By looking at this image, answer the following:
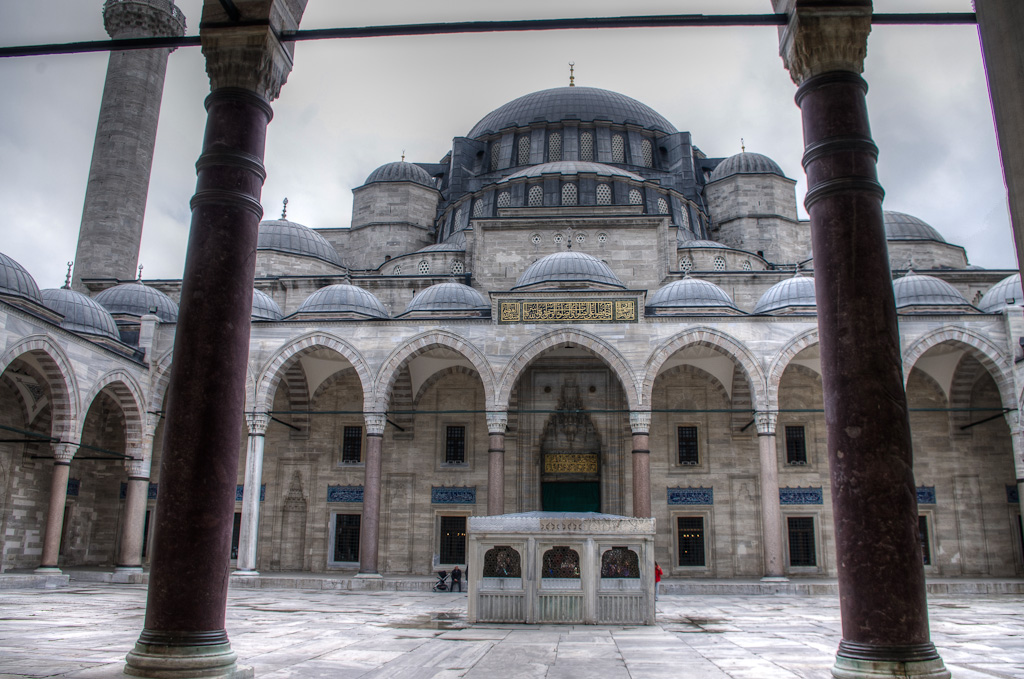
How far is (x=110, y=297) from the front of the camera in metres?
18.1

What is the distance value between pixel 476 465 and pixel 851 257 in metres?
14.5

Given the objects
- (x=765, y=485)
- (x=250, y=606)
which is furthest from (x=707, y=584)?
(x=250, y=606)

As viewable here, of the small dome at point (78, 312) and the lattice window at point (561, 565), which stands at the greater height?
the small dome at point (78, 312)

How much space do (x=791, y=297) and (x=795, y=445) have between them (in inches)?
130

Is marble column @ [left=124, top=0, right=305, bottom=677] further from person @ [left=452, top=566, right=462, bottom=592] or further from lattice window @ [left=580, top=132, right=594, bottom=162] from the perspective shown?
lattice window @ [left=580, top=132, right=594, bottom=162]

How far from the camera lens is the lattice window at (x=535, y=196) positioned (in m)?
21.3

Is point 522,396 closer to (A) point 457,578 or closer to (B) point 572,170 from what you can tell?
(A) point 457,578

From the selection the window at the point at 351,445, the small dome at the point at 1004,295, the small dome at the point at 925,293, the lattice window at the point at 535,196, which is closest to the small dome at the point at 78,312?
the window at the point at 351,445

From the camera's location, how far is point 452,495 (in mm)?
17328

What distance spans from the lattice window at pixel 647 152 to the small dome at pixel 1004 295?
36.8 feet

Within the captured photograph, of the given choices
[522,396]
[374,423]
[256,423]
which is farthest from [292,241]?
[374,423]

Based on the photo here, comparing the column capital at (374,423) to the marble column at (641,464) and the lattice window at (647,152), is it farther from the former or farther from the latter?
the lattice window at (647,152)

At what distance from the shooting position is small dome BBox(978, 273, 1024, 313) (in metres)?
16.0

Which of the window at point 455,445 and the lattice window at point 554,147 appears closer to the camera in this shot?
the window at point 455,445
